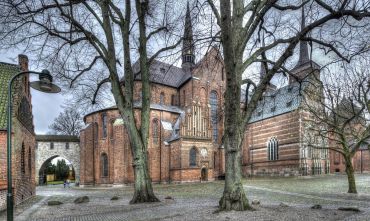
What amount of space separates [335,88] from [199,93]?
74.6 ft

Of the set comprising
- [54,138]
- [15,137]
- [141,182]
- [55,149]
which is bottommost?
[141,182]

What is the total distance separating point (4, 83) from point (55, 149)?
2777 cm

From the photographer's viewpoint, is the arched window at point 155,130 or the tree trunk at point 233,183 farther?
the arched window at point 155,130

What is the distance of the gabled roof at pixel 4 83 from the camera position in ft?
42.7

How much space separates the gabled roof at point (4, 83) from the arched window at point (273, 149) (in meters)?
33.5

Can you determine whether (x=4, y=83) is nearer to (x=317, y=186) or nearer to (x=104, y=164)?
(x=104, y=164)

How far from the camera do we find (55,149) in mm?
39938

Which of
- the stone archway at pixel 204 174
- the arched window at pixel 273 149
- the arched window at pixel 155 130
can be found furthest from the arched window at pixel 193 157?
the arched window at pixel 273 149

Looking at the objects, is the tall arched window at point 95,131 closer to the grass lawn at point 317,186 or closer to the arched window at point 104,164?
the arched window at point 104,164

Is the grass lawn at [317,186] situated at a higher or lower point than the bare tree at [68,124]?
lower

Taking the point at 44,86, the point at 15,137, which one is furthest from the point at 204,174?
the point at 44,86

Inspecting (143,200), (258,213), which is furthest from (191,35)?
(143,200)

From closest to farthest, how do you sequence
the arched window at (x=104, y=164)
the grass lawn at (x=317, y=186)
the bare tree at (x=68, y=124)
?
the grass lawn at (x=317, y=186) → the arched window at (x=104, y=164) → the bare tree at (x=68, y=124)

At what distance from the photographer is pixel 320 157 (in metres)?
39.2
